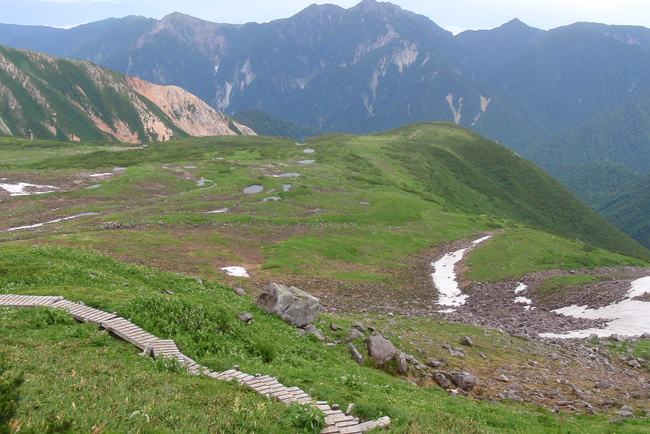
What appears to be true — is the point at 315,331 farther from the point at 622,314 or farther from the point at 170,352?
the point at 622,314

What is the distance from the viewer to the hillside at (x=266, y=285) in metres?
14.0

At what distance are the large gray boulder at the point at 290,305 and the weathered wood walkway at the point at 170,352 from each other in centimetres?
857

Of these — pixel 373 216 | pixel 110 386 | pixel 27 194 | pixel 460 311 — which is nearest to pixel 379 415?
pixel 110 386

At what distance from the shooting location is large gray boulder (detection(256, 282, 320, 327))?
25359 mm

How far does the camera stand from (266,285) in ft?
135

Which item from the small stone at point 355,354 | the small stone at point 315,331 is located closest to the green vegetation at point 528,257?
the small stone at point 315,331

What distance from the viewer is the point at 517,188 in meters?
197

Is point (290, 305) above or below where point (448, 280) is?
above

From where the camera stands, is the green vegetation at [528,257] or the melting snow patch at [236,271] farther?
the green vegetation at [528,257]

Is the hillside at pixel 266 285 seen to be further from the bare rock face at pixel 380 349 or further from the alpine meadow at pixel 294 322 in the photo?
the bare rock face at pixel 380 349

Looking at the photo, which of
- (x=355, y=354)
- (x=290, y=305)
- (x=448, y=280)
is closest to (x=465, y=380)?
(x=355, y=354)

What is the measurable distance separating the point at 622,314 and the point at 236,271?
36144 mm

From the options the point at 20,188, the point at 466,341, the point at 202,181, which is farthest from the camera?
the point at 202,181

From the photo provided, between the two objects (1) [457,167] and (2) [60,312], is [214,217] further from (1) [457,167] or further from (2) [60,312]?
(1) [457,167]
